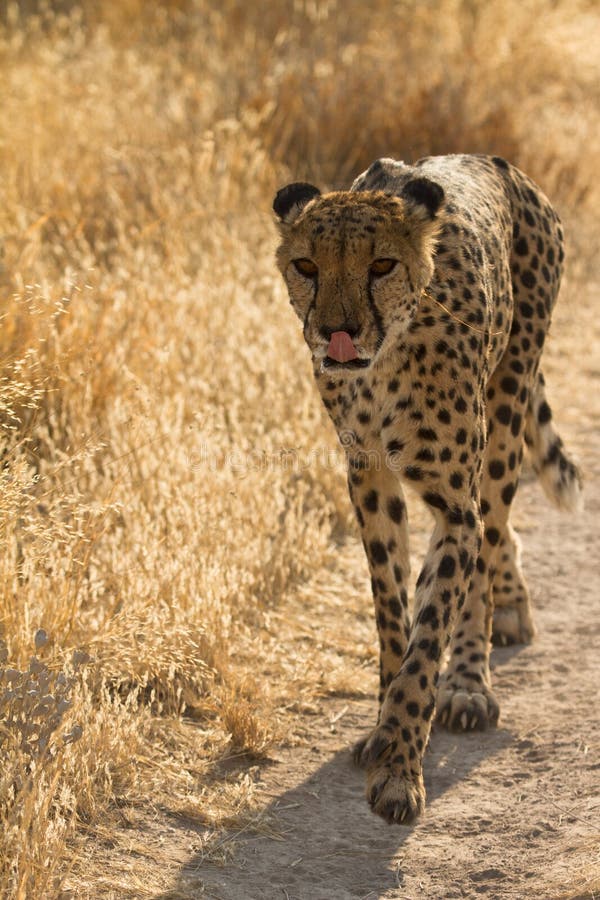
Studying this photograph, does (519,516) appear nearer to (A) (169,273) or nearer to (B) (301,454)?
(B) (301,454)

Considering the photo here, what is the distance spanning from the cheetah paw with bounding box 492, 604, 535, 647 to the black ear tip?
5.33 ft

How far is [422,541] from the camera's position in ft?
16.5

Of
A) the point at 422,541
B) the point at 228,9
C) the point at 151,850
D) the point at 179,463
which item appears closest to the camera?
the point at 151,850

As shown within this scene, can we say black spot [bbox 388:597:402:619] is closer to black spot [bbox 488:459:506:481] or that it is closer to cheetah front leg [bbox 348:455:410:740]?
cheetah front leg [bbox 348:455:410:740]

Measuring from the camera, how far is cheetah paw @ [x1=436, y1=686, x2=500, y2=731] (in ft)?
12.4

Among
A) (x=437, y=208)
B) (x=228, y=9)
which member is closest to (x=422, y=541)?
(x=437, y=208)

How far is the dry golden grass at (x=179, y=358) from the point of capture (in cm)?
329

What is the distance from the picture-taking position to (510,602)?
4.33 metres

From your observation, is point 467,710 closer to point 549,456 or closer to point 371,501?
point 371,501

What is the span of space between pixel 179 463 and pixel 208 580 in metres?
0.66

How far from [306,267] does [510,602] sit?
1677 mm

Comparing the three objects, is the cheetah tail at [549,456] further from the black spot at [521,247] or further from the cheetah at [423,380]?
the black spot at [521,247]

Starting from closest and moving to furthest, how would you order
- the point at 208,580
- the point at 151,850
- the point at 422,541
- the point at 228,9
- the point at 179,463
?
the point at 151,850 < the point at 208,580 < the point at 179,463 < the point at 422,541 < the point at 228,9

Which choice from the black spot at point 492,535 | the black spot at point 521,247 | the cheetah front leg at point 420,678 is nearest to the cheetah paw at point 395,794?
the cheetah front leg at point 420,678
